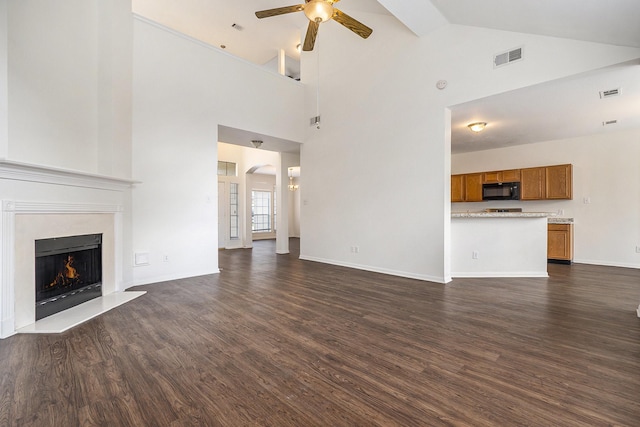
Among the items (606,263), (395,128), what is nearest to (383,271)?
(395,128)

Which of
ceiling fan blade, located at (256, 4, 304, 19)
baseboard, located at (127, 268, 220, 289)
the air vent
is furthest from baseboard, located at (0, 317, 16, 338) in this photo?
the air vent

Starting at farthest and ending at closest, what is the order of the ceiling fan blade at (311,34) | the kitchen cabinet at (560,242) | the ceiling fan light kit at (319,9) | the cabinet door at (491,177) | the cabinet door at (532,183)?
the cabinet door at (491,177) → the cabinet door at (532,183) → the kitchen cabinet at (560,242) → the ceiling fan blade at (311,34) → the ceiling fan light kit at (319,9)

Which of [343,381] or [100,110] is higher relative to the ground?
[100,110]

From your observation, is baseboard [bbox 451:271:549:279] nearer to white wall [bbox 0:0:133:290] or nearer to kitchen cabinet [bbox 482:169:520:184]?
kitchen cabinet [bbox 482:169:520:184]

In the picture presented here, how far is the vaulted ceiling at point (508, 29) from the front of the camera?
2.80 metres

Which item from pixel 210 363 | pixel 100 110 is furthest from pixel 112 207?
pixel 210 363

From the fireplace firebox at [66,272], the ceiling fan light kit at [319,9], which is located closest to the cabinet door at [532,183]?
the ceiling fan light kit at [319,9]

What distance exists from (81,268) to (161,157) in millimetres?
1827

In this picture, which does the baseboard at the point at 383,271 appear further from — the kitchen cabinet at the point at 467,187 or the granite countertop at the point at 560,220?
the kitchen cabinet at the point at 467,187

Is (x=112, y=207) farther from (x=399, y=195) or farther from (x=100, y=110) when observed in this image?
(x=399, y=195)

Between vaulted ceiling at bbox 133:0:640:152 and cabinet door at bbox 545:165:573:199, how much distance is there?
712 millimetres

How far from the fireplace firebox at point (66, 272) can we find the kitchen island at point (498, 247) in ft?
16.7

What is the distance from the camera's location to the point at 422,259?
14.5 feet

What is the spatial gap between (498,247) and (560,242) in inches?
96.8
